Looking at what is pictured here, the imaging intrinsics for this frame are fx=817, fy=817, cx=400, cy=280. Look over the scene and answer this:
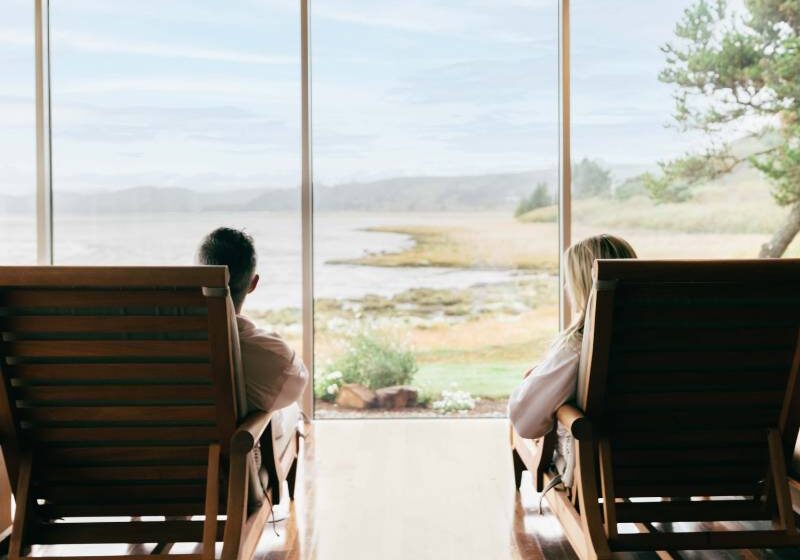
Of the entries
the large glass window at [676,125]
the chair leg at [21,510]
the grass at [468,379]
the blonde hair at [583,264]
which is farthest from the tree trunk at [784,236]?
the chair leg at [21,510]

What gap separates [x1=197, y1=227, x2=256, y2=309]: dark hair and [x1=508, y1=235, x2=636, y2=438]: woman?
0.90m

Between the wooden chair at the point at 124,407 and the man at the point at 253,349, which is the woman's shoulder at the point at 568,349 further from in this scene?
the wooden chair at the point at 124,407

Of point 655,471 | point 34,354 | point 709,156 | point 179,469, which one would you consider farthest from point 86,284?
point 709,156

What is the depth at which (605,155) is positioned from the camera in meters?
4.42

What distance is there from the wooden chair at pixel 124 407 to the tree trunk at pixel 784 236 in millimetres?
3293

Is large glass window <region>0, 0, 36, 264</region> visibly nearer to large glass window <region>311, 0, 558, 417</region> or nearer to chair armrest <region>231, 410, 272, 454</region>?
large glass window <region>311, 0, 558, 417</region>

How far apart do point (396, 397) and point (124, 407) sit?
97.0 inches

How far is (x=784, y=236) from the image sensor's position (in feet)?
14.7

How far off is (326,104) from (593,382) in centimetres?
270

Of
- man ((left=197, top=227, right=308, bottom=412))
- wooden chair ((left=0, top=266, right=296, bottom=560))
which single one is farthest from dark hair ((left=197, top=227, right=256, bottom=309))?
wooden chair ((left=0, top=266, right=296, bottom=560))

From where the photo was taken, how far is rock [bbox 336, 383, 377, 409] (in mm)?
4480

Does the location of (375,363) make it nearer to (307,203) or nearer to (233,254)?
(307,203)

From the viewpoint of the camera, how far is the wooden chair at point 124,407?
2.04 metres

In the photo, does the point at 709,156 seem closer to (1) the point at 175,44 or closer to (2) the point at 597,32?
(2) the point at 597,32
